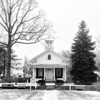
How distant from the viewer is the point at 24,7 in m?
33.6

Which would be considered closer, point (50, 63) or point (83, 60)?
point (83, 60)

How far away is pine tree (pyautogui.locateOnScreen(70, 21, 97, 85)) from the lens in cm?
3247

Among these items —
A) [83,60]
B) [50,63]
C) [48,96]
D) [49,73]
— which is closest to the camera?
[48,96]

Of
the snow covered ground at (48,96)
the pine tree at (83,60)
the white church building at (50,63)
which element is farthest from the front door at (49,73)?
the snow covered ground at (48,96)

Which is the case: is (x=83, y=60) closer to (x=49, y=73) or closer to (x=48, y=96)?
(x=49, y=73)

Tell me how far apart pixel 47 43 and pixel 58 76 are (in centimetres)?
707

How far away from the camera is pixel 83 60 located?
32.2 meters

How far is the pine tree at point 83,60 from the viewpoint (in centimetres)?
3247

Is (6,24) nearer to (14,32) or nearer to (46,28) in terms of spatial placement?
(14,32)

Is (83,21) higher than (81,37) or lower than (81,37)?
higher

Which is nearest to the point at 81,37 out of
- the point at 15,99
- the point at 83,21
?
the point at 83,21

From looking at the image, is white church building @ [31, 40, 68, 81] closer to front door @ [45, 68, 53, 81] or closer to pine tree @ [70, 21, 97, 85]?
front door @ [45, 68, 53, 81]

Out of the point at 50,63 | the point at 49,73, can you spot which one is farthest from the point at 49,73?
the point at 50,63

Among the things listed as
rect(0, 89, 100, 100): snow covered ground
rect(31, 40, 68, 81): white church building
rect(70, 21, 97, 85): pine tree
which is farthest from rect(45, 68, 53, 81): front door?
rect(0, 89, 100, 100): snow covered ground
